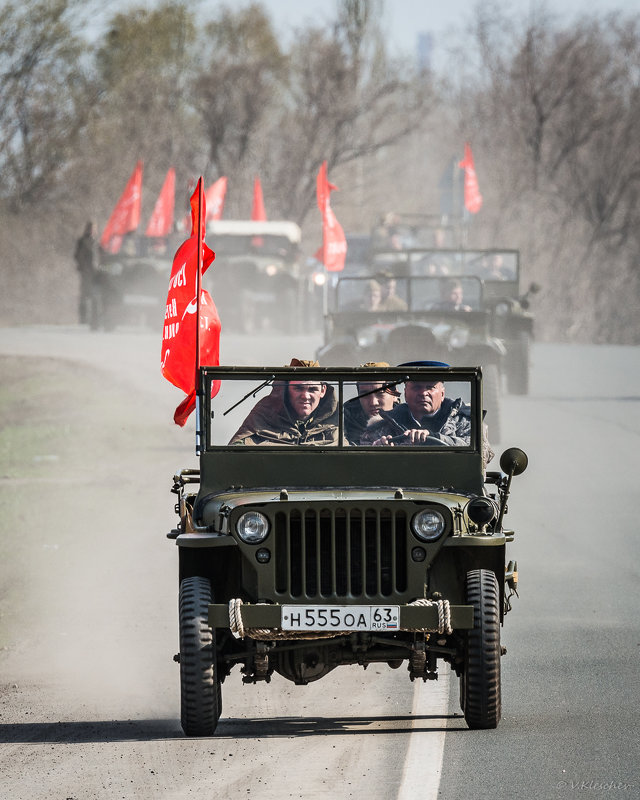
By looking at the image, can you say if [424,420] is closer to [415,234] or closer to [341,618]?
[341,618]

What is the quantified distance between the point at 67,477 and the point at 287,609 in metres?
10.5

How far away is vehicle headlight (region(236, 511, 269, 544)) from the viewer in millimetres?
6582

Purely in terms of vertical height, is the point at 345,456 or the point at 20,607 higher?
the point at 345,456

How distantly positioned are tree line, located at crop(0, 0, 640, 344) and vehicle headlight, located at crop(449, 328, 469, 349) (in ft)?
77.7

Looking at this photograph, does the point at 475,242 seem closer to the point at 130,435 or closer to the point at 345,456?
the point at 130,435

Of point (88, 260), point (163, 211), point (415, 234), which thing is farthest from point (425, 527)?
point (163, 211)

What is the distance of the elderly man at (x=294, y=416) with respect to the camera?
757 centimetres

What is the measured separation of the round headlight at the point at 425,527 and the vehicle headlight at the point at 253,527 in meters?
0.62

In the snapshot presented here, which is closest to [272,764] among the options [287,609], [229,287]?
[287,609]

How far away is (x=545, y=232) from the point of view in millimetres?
43750

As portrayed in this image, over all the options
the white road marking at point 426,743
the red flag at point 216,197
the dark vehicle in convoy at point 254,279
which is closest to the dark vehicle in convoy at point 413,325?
the white road marking at point 426,743

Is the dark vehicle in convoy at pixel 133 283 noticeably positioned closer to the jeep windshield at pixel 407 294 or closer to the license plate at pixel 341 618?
the jeep windshield at pixel 407 294

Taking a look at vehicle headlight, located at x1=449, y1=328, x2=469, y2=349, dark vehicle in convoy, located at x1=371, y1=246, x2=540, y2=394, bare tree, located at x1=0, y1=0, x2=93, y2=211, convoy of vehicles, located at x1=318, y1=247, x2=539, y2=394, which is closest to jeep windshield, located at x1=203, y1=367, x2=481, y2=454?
convoy of vehicles, located at x1=318, y1=247, x2=539, y2=394

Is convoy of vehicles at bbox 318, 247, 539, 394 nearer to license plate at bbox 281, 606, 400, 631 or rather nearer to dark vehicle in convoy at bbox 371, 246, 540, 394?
dark vehicle in convoy at bbox 371, 246, 540, 394
